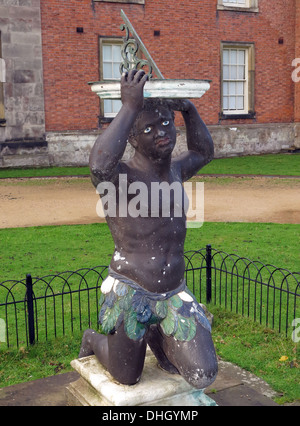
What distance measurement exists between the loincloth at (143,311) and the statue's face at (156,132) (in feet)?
2.74

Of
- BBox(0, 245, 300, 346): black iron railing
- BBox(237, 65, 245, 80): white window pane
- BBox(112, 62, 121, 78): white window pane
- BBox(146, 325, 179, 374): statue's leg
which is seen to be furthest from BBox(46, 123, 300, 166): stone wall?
BBox(146, 325, 179, 374): statue's leg

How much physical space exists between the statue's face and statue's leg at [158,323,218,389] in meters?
1.13

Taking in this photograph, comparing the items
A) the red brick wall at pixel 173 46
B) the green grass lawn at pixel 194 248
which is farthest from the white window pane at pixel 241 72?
the green grass lawn at pixel 194 248

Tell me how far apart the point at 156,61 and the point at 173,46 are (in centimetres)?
96

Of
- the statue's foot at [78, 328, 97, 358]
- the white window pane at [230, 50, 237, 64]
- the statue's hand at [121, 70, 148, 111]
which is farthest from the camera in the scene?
the white window pane at [230, 50, 237, 64]

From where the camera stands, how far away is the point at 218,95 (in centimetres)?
2052

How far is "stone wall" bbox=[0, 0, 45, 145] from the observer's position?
16.8m

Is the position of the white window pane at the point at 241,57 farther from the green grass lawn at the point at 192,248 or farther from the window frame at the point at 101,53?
the green grass lawn at the point at 192,248

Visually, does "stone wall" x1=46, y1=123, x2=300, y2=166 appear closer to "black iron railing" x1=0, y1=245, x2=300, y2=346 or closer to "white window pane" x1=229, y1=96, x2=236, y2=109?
"white window pane" x1=229, y1=96, x2=236, y2=109

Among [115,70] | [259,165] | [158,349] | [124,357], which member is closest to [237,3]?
[115,70]
